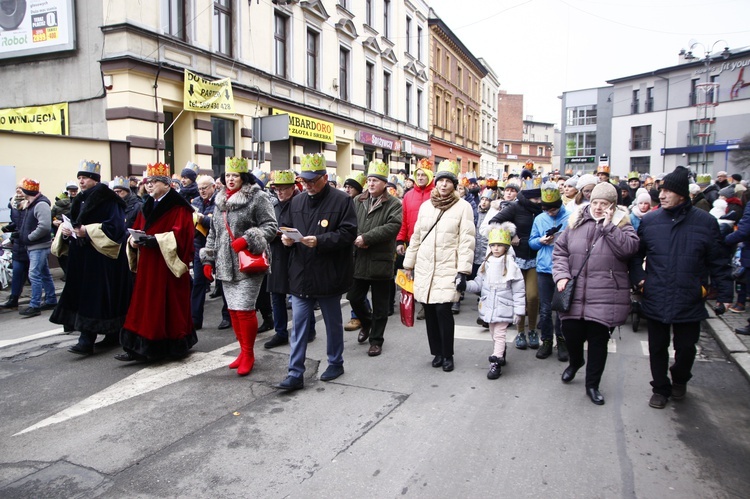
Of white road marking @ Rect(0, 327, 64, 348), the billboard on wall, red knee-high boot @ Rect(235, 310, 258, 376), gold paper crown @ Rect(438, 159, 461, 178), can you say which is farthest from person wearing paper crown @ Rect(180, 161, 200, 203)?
the billboard on wall

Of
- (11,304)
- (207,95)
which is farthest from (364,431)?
(207,95)

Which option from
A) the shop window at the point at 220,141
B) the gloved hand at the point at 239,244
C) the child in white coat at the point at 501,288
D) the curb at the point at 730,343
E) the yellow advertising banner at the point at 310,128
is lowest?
the curb at the point at 730,343

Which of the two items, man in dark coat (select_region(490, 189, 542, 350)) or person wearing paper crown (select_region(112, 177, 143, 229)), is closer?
man in dark coat (select_region(490, 189, 542, 350))

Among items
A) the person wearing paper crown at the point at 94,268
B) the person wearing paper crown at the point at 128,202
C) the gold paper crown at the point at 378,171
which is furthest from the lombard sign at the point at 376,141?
the person wearing paper crown at the point at 94,268

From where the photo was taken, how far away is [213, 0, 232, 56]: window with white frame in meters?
15.7

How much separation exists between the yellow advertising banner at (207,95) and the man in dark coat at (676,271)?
1245cm

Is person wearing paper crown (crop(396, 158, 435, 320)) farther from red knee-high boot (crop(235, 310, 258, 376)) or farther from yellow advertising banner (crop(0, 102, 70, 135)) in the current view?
yellow advertising banner (crop(0, 102, 70, 135))

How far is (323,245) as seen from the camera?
16.1ft

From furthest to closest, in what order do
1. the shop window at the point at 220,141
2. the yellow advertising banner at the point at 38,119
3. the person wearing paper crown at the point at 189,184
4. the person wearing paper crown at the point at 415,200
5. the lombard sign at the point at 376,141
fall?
1. the lombard sign at the point at 376,141
2. the shop window at the point at 220,141
3. the yellow advertising banner at the point at 38,119
4. the person wearing paper crown at the point at 189,184
5. the person wearing paper crown at the point at 415,200

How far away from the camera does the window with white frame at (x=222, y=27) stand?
15.7 meters

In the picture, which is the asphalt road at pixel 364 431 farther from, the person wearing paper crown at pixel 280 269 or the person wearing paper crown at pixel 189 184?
the person wearing paper crown at pixel 189 184

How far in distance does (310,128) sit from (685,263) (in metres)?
17.2

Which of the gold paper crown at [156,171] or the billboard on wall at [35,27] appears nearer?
the gold paper crown at [156,171]

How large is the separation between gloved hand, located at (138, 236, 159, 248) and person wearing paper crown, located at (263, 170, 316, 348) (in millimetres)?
1152
